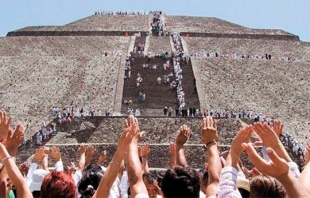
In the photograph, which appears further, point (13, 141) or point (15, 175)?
point (13, 141)

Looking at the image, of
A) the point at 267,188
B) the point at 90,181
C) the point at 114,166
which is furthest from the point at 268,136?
the point at 90,181

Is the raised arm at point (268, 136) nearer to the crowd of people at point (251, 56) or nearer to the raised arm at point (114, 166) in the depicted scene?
the raised arm at point (114, 166)

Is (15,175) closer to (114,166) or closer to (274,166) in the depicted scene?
(114,166)

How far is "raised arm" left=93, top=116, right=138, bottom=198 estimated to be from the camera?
426cm

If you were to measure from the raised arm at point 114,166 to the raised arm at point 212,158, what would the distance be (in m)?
0.62

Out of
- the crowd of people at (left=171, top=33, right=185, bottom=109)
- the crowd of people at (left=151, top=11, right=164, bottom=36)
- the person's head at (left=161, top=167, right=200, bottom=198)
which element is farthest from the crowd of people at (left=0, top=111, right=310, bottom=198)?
the crowd of people at (left=151, top=11, right=164, bottom=36)

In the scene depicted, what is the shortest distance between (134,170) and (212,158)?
66 centimetres

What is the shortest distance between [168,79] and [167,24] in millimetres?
26141

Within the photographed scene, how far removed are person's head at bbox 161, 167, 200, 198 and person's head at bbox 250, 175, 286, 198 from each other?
0.43 meters

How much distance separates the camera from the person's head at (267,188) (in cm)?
369

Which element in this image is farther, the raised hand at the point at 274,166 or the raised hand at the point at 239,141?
the raised hand at the point at 239,141

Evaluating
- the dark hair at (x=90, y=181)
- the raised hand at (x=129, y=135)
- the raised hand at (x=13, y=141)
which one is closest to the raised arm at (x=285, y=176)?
the raised hand at (x=129, y=135)

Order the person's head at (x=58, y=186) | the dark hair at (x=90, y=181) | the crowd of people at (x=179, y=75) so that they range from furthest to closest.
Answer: the crowd of people at (x=179, y=75) → the dark hair at (x=90, y=181) → the person's head at (x=58, y=186)

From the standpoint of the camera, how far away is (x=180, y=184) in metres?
3.96
